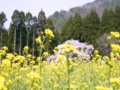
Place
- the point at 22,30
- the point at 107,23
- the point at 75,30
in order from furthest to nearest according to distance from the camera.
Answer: the point at 22,30 < the point at 75,30 < the point at 107,23

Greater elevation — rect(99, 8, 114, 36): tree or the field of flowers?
rect(99, 8, 114, 36): tree

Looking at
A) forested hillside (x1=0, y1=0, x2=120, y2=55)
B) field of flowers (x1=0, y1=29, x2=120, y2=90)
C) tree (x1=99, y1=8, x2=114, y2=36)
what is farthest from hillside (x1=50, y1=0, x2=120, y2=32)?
field of flowers (x1=0, y1=29, x2=120, y2=90)

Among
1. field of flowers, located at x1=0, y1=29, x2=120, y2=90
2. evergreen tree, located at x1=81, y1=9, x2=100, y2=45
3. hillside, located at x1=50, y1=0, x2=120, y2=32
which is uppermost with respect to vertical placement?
hillside, located at x1=50, y1=0, x2=120, y2=32

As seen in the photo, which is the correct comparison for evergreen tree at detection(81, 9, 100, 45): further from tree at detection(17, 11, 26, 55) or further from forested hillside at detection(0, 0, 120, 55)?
tree at detection(17, 11, 26, 55)

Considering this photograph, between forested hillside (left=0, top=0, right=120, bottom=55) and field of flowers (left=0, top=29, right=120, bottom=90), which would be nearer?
field of flowers (left=0, top=29, right=120, bottom=90)

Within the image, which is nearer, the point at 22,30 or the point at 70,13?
the point at 22,30

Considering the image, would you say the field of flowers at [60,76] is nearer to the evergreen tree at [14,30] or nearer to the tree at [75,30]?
the evergreen tree at [14,30]

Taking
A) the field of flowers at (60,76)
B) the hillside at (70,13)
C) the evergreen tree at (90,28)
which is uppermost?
the hillside at (70,13)

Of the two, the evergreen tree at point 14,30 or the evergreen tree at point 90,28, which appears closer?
the evergreen tree at point 14,30

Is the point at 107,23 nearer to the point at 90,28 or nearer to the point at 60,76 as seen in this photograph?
the point at 90,28

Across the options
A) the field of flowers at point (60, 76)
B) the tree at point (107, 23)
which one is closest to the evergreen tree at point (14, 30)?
the tree at point (107, 23)

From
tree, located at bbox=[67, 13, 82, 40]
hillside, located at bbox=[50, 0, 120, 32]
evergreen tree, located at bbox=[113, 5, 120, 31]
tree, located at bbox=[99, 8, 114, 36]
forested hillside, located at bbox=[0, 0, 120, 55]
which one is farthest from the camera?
hillside, located at bbox=[50, 0, 120, 32]

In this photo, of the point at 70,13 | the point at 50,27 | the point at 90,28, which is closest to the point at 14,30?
the point at 50,27

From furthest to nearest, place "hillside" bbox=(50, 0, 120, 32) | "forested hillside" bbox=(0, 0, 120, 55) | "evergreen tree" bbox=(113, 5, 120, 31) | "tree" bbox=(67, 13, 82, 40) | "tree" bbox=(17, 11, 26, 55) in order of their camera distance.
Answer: "hillside" bbox=(50, 0, 120, 32) < "tree" bbox=(67, 13, 82, 40) < "tree" bbox=(17, 11, 26, 55) < "forested hillside" bbox=(0, 0, 120, 55) < "evergreen tree" bbox=(113, 5, 120, 31)
